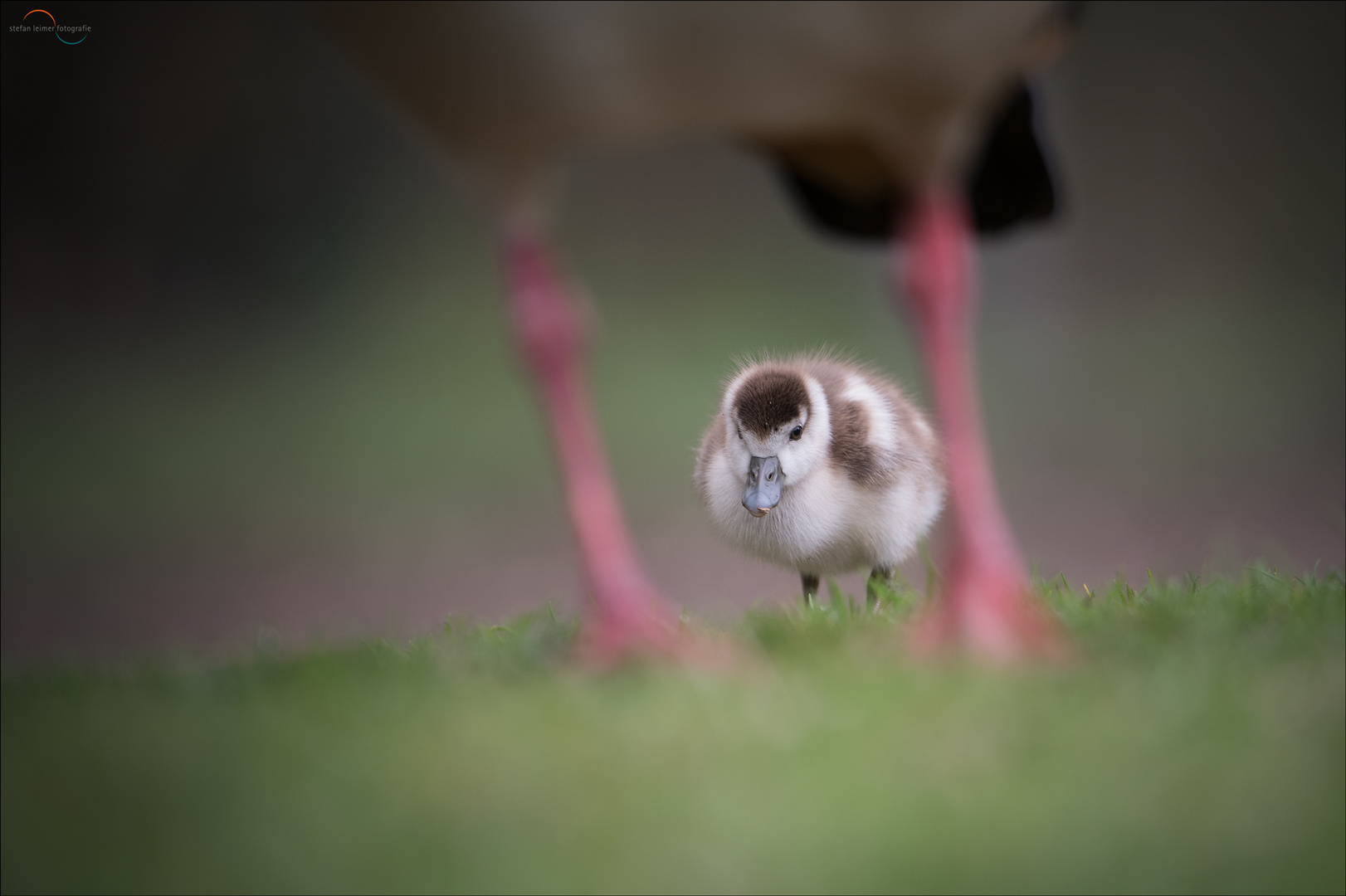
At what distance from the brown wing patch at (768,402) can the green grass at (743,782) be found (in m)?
0.47

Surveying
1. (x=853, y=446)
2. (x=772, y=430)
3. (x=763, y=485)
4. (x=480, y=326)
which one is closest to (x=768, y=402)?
(x=772, y=430)

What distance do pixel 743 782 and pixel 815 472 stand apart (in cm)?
93

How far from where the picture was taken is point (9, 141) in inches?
302

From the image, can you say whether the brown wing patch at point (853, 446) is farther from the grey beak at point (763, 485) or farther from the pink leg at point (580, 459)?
the pink leg at point (580, 459)

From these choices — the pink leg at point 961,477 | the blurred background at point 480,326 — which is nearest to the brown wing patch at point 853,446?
the pink leg at point 961,477

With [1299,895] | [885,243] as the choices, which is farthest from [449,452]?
[1299,895]

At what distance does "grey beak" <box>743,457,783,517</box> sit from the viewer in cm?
193

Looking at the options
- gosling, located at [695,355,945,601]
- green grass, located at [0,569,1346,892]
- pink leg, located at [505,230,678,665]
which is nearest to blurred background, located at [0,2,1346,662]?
gosling, located at [695,355,945,601]

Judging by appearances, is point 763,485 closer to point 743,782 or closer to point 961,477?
point 961,477

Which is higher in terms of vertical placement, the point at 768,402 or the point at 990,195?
the point at 990,195

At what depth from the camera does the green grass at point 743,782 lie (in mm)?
1205

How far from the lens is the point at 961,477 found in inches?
64.1

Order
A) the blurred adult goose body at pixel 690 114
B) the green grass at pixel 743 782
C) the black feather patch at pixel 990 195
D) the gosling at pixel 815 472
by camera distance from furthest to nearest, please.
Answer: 1. the black feather patch at pixel 990 195
2. the gosling at pixel 815 472
3. the blurred adult goose body at pixel 690 114
4. the green grass at pixel 743 782

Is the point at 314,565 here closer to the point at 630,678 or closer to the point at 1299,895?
the point at 630,678
